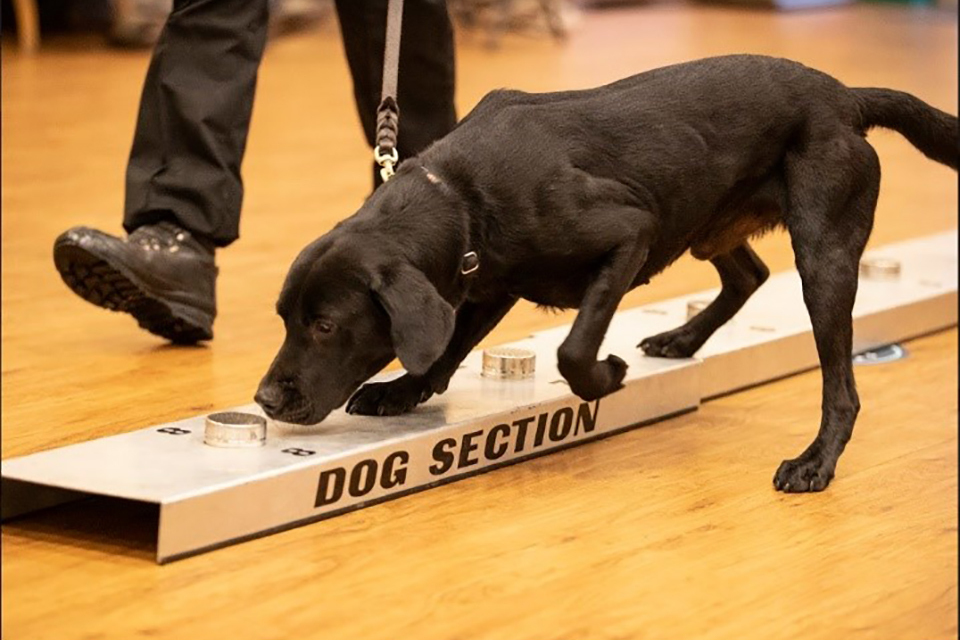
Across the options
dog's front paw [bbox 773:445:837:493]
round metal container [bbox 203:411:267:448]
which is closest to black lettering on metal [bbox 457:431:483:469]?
round metal container [bbox 203:411:267:448]

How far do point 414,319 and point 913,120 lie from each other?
3.49 ft

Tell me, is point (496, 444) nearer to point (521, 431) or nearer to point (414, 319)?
point (521, 431)

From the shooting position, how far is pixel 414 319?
240 cm

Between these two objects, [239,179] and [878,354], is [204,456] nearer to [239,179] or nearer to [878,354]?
Answer: [239,179]

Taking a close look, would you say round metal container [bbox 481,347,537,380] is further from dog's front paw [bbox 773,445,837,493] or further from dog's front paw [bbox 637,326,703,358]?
dog's front paw [bbox 773,445,837,493]

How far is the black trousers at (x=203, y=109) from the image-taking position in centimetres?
333

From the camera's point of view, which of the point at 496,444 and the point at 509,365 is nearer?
the point at 496,444

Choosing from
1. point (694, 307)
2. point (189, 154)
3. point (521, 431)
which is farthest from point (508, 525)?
point (189, 154)

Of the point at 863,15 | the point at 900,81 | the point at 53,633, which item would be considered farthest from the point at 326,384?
the point at 863,15

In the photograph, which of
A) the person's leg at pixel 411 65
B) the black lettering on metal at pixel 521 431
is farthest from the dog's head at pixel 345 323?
the person's leg at pixel 411 65

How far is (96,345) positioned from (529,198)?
4.10ft

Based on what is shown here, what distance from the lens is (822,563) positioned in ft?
7.88

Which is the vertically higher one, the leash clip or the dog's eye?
the leash clip

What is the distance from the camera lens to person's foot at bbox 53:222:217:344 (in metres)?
3.18
